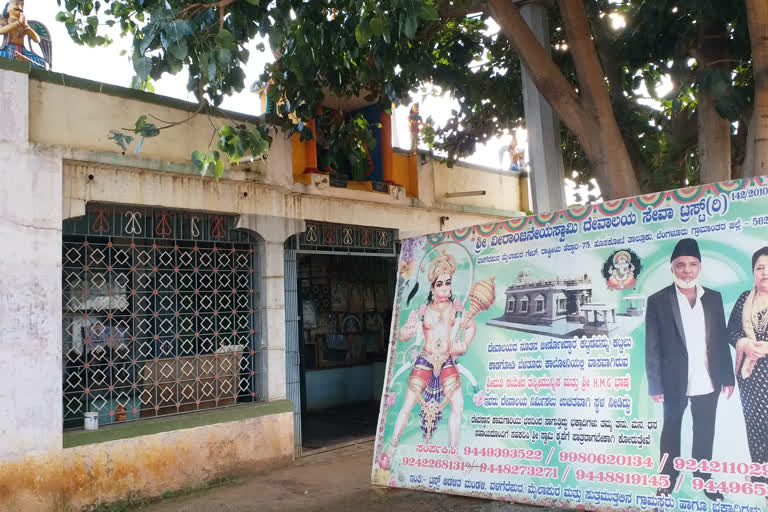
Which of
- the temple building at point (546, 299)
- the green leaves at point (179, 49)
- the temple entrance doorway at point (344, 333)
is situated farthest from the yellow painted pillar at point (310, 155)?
the temple building at point (546, 299)

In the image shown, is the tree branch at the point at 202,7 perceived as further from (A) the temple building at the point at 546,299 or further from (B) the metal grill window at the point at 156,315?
(A) the temple building at the point at 546,299

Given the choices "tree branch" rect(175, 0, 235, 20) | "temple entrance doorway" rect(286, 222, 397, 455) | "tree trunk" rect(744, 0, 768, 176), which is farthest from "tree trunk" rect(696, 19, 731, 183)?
"temple entrance doorway" rect(286, 222, 397, 455)

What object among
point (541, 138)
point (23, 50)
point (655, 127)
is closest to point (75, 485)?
point (23, 50)

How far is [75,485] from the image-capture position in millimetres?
5773

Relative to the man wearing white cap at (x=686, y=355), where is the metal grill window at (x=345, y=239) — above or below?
above

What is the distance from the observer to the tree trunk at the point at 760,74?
4.82m

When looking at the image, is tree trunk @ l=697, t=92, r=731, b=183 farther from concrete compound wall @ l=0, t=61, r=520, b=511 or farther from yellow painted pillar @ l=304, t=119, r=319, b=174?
concrete compound wall @ l=0, t=61, r=520, b=511

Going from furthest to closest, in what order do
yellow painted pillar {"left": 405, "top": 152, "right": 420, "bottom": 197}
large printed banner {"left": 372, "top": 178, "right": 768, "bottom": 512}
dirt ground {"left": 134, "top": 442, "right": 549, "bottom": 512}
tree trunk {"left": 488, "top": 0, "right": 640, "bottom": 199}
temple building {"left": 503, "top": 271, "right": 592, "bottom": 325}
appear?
yellow painted pillar {"left": 405, "top": 152, "right": 420, "bottom": 197}
dirt ground {"left": 134, "top": 442, "right": 549, "bottom": 512}
tree trunk {"left": 488, "top": 0, "right": 640, "bottom": 199}
temple building {"left": 503, "top": 271, "right": 592, "bottom": 325}
large printed banner {"left": 372, "top": 178, "right": 768, "bottom": 512}

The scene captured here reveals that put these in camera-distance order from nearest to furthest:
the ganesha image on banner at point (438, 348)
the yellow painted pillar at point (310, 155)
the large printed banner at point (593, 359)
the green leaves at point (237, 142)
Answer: the large printed banner at point (593, 359) → the ganesha image on banner at point (438, 348) → the green leaves at point (237, 142) → the yellow painted pillar at point (310, 155)

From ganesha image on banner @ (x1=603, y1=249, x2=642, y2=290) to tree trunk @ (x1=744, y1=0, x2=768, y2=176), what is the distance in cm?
164

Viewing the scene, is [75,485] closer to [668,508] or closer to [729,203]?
[668,508]

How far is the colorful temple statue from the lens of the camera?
629 cm

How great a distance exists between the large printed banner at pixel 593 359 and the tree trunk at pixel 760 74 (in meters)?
1.57

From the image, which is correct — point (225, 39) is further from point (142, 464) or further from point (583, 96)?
point (142, 464)
